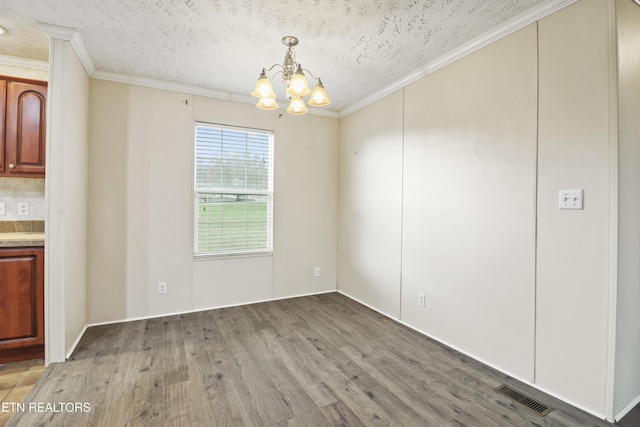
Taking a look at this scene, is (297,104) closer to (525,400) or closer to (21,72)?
(525,400)

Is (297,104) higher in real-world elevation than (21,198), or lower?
higher

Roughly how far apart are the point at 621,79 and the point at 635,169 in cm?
53

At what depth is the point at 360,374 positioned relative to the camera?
222 cm

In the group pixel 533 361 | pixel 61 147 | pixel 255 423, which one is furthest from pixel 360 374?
pixel 61 147

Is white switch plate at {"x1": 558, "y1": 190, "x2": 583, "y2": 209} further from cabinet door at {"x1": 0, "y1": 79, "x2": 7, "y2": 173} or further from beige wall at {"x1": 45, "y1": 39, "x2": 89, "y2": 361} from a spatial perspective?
cabinet door at {"x1": 0, "y1": 79, "x2": 7, "y2": 173}

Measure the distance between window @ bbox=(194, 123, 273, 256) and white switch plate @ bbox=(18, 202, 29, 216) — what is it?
4.89 ft

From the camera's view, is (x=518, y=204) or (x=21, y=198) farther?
(x=21, y=198)

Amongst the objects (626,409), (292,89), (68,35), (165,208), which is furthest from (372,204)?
(68,35)

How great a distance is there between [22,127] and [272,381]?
9.86 feet

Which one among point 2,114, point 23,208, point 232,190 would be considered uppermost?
point 2,114

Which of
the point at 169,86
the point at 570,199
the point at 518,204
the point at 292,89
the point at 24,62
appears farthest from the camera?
the point at 169,86

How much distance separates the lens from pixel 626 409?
180 cm

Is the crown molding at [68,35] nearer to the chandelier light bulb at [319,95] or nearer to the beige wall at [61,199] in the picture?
the beige wall at [61,199]

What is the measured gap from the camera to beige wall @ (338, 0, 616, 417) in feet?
5.78
